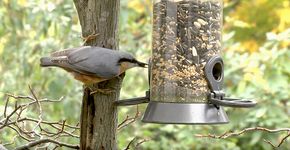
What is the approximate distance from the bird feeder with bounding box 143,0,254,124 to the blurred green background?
1.21 meters

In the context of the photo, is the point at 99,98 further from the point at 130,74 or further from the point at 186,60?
the point at 130,74

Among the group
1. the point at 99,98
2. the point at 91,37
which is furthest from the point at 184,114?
the point at 91,37

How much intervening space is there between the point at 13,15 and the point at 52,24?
0.42 m

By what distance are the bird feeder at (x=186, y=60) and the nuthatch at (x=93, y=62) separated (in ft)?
0.58

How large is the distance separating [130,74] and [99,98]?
221 cm

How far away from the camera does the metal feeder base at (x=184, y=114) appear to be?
2.67m

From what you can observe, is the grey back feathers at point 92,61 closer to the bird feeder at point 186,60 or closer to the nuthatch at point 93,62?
the nuthatch at point 93,62

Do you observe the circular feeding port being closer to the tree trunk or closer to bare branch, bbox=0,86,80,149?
the tree trunk

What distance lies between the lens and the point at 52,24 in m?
4.32

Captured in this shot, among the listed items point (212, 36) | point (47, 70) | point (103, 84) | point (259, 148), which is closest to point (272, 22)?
point (259, 148)

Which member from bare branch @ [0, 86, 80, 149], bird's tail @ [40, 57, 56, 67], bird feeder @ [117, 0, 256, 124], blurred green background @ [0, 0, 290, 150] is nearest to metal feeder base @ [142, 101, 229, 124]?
bird feeder @ [117, 0, 256, 124]

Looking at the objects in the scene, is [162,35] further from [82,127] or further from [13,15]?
[13,15]

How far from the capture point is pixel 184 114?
270 cm

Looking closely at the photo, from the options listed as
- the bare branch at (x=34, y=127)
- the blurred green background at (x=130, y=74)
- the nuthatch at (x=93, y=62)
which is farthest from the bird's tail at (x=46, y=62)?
the blurred green background at (x=130, y=74)
